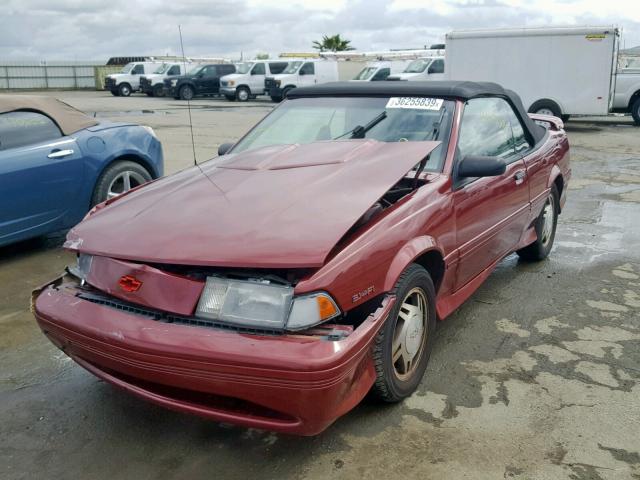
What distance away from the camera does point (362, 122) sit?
381 centimetres

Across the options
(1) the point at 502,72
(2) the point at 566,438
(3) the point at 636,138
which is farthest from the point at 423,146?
(1) the point at 502,72

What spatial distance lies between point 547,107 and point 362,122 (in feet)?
43.2

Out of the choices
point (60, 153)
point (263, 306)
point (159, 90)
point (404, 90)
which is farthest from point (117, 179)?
point (159, 90)

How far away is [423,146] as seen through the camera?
3.10 meters

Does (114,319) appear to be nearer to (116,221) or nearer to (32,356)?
(116,221)

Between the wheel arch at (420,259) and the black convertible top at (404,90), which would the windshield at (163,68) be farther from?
the wheel arch at (420,259)

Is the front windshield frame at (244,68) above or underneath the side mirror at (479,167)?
above

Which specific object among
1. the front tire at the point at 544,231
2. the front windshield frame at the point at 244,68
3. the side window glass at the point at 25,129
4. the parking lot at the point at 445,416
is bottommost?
the parking lot at the point at 445,416

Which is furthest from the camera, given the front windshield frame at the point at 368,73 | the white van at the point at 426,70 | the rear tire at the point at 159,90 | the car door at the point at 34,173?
the rear tire at the point at 159,90

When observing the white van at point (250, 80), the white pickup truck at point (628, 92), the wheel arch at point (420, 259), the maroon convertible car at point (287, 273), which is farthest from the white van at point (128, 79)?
the wheel arch at point (420, 259)

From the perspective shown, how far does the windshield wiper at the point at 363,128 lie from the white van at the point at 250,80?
2567cm

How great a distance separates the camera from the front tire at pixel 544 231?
4988mm

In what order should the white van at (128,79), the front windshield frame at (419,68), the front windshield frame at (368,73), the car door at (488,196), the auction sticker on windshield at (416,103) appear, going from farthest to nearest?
the white van at (128,79), the front windshield frame at (368,73), the front windshield frame at (419,68), the auction sticker on windshield at (416,103), the car door at (488,196)

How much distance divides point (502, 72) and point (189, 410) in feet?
50.2
